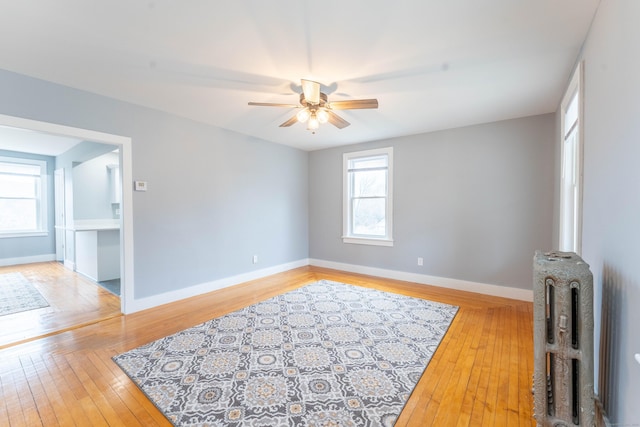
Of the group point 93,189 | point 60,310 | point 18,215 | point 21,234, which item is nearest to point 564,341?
point 60,310

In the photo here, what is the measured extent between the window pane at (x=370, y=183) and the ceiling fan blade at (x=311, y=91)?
272cm

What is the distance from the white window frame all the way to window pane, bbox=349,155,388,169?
2.45 m

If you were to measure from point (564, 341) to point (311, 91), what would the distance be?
2.38 metres

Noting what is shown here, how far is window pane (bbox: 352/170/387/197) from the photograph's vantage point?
16.4ft

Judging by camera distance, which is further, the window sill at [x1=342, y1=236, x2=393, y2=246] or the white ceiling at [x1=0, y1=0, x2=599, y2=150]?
the window sill at [x1=342, y1=236, x2=393, y2=246]

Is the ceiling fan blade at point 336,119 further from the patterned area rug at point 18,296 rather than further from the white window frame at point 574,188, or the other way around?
the patterned area rug at point 18,296

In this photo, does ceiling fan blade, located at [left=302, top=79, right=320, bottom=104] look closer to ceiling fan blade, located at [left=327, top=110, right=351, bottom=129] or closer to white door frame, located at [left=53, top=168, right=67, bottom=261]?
ceiling fan blade, located at [left=327, top=110, right=351, bottom=129]

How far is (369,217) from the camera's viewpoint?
5.19m

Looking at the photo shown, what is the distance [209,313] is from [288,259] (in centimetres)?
235

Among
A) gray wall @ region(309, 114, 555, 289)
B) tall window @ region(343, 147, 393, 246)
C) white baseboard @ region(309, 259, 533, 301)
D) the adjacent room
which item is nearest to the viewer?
the adjacent room

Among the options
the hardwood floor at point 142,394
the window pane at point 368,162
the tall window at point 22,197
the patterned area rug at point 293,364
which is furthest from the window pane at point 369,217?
the tall window at point 22,197

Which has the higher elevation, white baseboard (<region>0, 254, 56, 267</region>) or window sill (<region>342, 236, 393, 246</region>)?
window sill (<region>342, 236, 393, 246</region>)

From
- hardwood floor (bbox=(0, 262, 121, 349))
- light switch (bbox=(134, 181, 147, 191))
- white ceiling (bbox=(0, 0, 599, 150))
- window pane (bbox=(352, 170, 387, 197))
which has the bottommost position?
hardwood floor (bbox=(0, 262, 121, 349))

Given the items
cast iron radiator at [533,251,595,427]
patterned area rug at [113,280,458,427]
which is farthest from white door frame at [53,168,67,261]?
cast iron radiator at [533,251,595,427]
